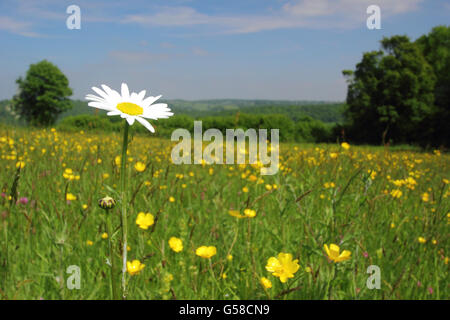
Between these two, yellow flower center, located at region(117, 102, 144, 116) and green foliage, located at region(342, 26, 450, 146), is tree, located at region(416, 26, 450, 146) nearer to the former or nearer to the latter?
green foliage, located at region(342, 26, 450, 146)

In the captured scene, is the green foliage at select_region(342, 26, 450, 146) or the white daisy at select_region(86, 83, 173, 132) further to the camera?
the green foliage at select_region(342, 26, 450, 146)

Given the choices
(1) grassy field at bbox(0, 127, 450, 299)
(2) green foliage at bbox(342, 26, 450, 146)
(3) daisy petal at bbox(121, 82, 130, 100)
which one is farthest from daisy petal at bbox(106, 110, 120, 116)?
(2) green foliage at bbox(342, 26, 450, 146)

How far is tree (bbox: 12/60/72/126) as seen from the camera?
4706 centimetres

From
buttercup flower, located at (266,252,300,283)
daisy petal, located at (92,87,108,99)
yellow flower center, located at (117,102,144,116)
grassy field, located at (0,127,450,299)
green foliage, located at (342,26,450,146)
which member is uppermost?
green foliage, located at (342,26,450,146)

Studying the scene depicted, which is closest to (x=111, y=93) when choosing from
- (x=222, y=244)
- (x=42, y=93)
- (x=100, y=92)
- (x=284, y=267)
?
(x=100, y=92)

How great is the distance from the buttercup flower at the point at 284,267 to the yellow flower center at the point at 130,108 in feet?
2.41

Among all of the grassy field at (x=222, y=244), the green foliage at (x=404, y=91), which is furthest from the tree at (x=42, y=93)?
the grassy field at (x=222, y=244)

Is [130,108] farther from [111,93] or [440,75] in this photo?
[440,75]

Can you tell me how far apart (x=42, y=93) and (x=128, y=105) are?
56.8 m

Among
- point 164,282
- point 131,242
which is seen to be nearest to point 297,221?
point 131,242

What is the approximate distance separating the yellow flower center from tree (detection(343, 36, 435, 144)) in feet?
86.3
